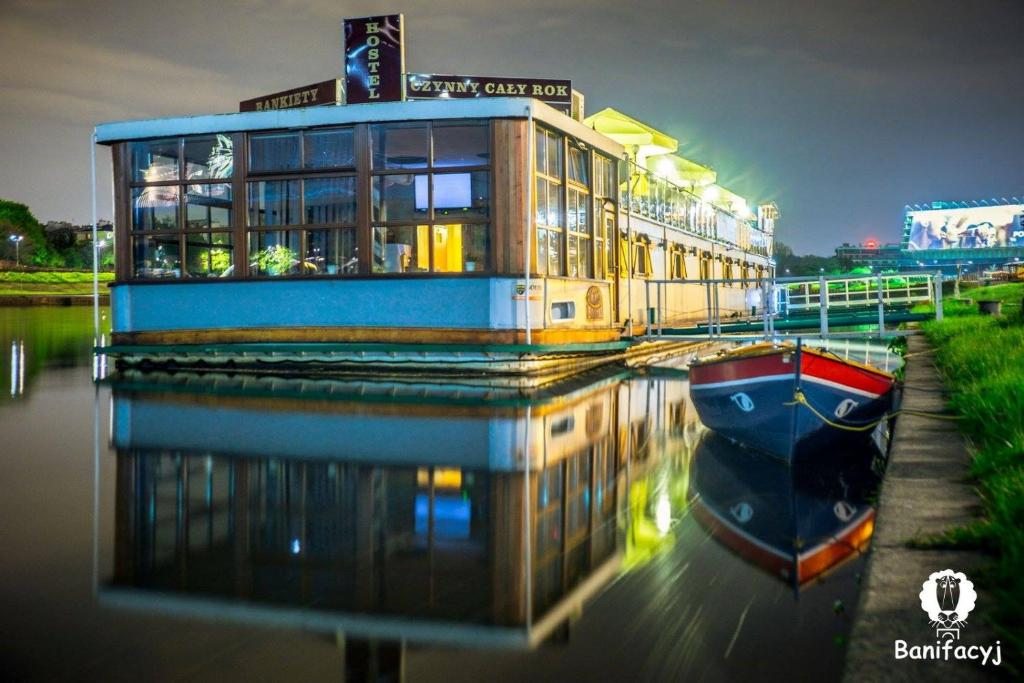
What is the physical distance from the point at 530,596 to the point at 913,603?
1.87 m

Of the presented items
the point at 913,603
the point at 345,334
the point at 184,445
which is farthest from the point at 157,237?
the point at 913,603

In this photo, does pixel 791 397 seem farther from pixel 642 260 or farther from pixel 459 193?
pixel 642 260

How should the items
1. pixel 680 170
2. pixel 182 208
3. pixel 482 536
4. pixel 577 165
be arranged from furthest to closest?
1. pixel 680 170
2. pixel 577 165
3. pixel 182 208
4. pixel 482 536

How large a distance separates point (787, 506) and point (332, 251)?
13.8 metres

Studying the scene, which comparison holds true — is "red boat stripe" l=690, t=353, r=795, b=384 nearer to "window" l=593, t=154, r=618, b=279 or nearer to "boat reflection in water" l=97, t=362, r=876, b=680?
"boat reflection in water" l=97, t=362, r=876, b=680

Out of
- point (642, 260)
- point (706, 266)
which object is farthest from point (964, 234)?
point (642, 260)

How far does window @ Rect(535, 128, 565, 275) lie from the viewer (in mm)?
20312

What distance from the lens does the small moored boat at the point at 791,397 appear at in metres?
10.5

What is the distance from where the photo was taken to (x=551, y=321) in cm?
2023

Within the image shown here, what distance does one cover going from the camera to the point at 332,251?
2036cm

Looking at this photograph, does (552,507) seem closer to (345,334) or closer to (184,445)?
(184,445)

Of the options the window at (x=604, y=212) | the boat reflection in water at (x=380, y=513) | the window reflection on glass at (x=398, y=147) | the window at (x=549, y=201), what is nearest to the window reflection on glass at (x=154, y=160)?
the window reflection on glass at (x=398, y=147)

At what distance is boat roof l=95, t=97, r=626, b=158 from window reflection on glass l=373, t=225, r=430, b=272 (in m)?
2.06

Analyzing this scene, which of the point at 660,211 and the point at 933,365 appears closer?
the point at 933,365
